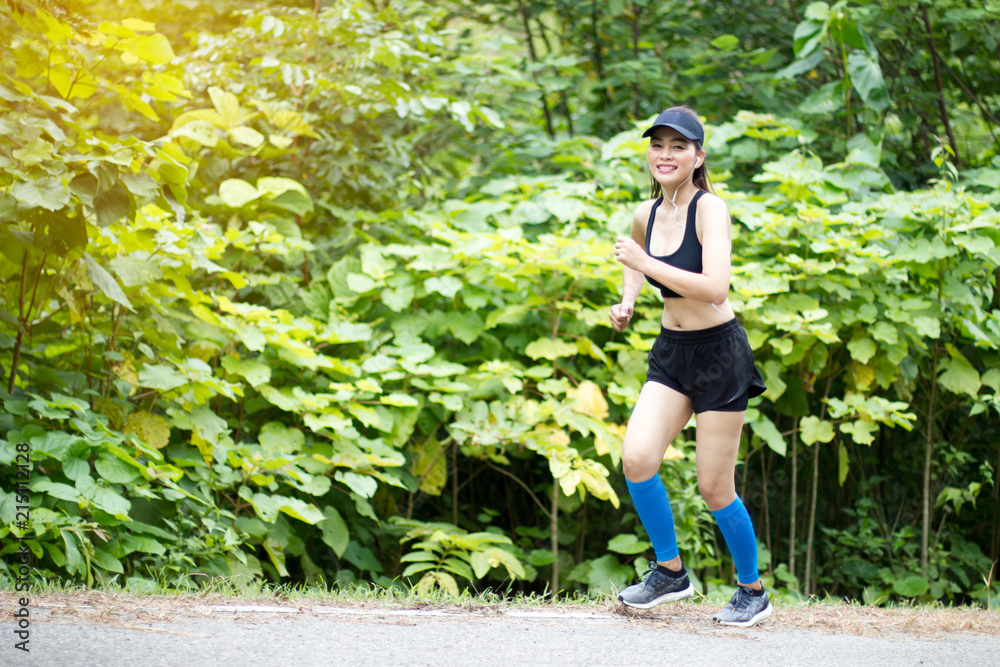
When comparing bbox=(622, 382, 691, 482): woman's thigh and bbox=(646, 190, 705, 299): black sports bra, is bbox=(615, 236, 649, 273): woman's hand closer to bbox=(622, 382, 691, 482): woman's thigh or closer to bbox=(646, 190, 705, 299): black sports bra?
bbox=(646, 190, 705, 299): black sports bra

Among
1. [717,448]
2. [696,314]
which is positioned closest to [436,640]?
[717,448]

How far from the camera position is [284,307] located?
15.8 feet

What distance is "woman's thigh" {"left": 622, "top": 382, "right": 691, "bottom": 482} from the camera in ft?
9.12

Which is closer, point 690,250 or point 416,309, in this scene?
point 690,250

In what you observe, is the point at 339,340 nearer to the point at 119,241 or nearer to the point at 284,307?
the point at 284,307

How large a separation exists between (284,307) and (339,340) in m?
0.84

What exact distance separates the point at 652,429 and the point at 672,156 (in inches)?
39.0

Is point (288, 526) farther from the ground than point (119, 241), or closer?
closer

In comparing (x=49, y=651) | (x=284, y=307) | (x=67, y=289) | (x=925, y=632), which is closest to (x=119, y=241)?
(x=67, y=289)

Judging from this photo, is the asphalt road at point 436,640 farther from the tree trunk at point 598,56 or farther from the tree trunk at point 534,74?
the tree trunk at point 598,56

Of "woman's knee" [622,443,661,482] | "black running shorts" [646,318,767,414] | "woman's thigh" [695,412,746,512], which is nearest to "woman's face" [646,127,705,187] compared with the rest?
"black running shorts" [646,318,767,414]

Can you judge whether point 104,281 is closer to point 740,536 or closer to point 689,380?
point 689,380

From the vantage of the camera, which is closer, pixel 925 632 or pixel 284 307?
pixel 925 632

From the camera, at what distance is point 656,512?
288 cm
